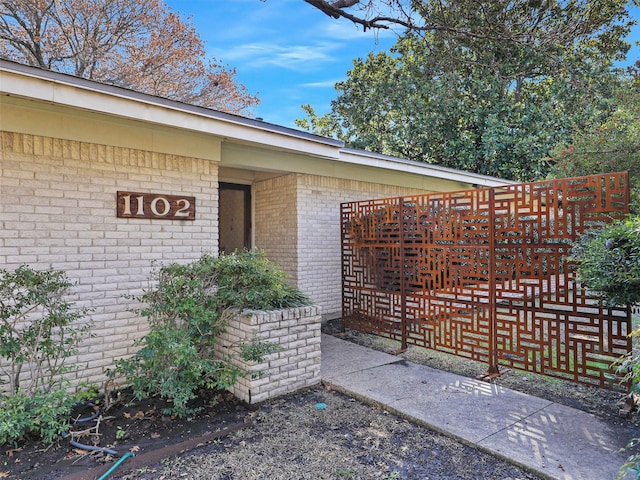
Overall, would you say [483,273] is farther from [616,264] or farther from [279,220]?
[279,220]

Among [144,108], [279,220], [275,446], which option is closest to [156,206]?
[144,108]

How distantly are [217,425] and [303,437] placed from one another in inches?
32.9

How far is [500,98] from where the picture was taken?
45.8ft

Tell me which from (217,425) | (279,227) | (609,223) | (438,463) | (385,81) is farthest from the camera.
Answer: (385,81)

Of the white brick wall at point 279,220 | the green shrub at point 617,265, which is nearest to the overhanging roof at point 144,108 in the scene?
the white brick wall at point 279,220

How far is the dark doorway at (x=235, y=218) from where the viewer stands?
7.97 m

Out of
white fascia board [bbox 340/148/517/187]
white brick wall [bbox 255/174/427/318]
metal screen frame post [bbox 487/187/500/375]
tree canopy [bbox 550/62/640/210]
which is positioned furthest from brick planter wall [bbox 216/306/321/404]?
tree canopy [bbox 550/62/640/210]

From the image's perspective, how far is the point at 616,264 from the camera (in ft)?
10.0

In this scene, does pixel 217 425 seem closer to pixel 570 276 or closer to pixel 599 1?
pixel 570 276

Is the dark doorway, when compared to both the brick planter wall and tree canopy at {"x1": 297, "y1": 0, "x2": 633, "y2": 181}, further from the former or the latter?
tree canopy at {"x1": 297, "y1": 0, "x2": 633, "y2": 181}

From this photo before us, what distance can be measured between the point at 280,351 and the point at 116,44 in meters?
12.2

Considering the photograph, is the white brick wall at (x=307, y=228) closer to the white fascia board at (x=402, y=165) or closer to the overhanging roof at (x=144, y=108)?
the white fascia board at (x=402, y=165)

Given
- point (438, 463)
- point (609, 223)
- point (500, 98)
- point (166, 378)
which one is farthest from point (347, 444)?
point (500, 98)

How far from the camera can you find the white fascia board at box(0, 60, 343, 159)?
10.9 ft
